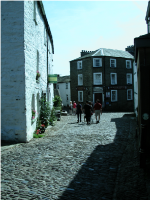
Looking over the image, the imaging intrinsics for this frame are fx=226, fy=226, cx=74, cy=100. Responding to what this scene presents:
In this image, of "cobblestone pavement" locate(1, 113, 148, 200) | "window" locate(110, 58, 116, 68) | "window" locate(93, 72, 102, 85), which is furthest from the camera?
"window" locate(110, 58, 116, 68)

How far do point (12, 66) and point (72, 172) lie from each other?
5.81 metres

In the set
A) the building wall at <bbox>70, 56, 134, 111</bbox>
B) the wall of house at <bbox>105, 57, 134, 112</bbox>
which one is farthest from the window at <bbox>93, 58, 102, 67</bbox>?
the wall of house at <bbox>105, 57, 134, 112</bbox>

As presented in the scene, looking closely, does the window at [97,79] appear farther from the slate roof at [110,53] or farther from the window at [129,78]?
the window at [129,78]

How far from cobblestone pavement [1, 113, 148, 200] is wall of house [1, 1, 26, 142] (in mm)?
1257

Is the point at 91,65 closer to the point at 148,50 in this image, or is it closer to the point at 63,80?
the point at 63,80

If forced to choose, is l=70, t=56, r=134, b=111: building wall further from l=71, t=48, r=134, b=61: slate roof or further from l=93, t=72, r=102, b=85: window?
l=71, t=48, r=134, b=61: slate roof

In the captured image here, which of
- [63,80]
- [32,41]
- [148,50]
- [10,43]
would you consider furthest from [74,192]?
[63,80]

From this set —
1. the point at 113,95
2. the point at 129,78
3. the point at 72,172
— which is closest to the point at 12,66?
the point at 72,172

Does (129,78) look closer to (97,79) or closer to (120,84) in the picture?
(120,84)

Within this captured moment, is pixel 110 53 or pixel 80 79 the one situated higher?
pixel 110 53

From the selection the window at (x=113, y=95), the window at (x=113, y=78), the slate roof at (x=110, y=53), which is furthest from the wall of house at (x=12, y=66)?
the window at (x=113, y=78)

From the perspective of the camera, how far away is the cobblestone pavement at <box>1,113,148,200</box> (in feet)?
14.5

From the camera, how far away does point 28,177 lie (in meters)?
5.33

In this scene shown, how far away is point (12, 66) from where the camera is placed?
9.71 m
